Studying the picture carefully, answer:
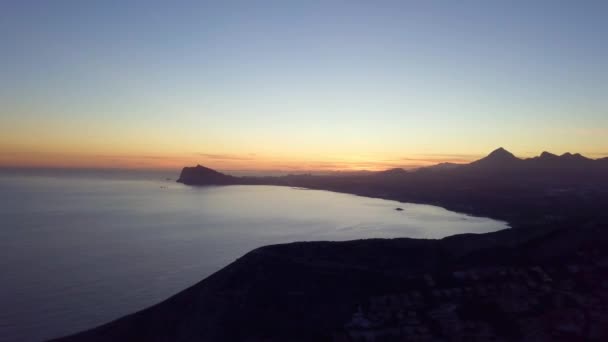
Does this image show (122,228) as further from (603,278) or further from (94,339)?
(603,278)

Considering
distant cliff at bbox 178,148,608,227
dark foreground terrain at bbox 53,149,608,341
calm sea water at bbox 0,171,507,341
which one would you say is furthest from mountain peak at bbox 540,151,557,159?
dark foreground terrain at bbox 53,149,608,341

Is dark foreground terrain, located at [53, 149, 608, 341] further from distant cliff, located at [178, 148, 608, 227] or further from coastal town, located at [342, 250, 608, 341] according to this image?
distant cliff, located at [178, 148, 608, 227]

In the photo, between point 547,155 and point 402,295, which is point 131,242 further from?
point 547,155

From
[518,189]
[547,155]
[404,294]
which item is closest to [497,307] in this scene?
[404,294]

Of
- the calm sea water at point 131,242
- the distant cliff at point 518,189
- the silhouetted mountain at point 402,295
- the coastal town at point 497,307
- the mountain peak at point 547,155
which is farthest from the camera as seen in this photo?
the mountain peak at point 547,155

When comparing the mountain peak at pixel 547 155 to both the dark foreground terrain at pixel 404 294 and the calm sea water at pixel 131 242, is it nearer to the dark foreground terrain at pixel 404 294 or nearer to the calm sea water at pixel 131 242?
the calm sea water at pixel 131 242

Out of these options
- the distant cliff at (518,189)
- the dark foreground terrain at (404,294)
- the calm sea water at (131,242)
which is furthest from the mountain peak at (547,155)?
the dark foreground terrain at (404,294)

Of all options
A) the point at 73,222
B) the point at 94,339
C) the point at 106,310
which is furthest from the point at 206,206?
the point at 94,339

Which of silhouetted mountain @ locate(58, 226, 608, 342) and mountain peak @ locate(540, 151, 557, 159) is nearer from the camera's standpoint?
silhouetted mountain @ locate(58, 226, 608, 342)
